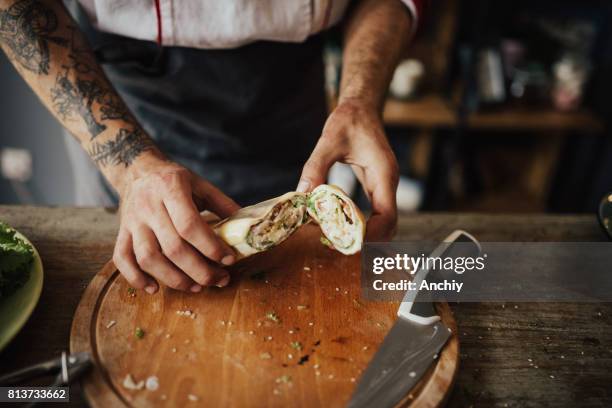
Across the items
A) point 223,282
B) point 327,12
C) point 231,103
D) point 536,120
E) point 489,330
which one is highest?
point 327,12

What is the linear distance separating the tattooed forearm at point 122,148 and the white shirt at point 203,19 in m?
0.33

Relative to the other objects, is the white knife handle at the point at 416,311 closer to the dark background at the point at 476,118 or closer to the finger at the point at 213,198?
the finger at the point at 213,198

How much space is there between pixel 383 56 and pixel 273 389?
40.7 inches

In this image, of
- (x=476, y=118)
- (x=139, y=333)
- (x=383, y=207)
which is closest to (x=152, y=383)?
(x=139, y=333)

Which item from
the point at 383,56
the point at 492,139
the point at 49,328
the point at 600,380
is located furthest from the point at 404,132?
the point at 49,328

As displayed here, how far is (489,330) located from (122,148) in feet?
3.13

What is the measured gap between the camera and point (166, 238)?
986 millimetres

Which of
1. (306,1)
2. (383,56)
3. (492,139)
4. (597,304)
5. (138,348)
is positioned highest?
(306,1)

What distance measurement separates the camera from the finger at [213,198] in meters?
1.13

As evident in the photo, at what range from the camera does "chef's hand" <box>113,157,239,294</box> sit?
99 centimetres

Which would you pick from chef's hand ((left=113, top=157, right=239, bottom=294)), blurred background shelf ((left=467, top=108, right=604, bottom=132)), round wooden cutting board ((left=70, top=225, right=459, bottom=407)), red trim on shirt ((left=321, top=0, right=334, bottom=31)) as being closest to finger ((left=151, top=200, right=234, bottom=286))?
chef's hand ((left=113, top=157, right=239, bottom=294))

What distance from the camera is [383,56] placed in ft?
4.89

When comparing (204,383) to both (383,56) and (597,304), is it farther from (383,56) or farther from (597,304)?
(383,56)

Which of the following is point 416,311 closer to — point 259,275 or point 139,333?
point 259,275
